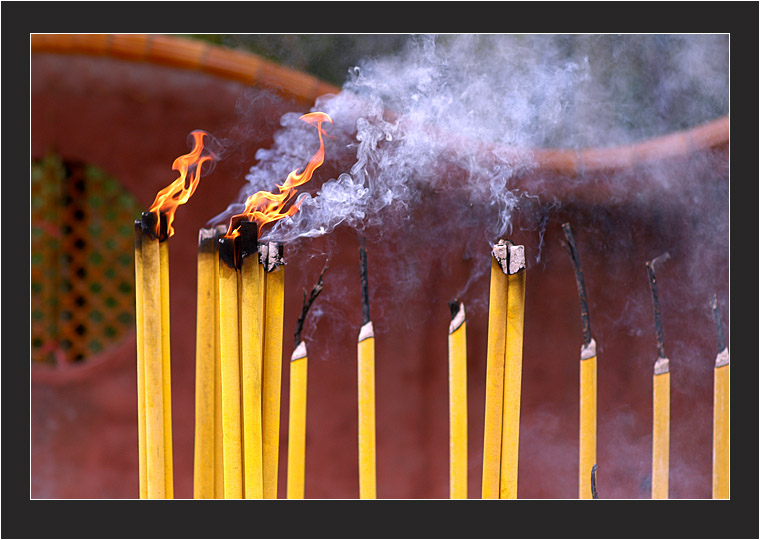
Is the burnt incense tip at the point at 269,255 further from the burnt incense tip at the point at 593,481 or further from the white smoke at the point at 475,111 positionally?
the burnt incense tip at the point at 593,481

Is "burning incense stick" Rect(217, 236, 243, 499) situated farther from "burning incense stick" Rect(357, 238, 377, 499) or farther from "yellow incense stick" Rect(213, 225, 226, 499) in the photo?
"burning incense stick" Rect(357, 238, 377, 499)

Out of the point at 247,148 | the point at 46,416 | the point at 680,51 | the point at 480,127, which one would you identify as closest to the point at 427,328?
the point at 480,127

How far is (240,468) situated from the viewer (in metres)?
0.89

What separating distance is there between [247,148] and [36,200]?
513mm

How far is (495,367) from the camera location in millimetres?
934

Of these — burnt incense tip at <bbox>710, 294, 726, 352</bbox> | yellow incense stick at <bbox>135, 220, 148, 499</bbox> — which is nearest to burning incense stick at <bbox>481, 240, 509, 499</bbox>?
yellow incense stick at <bbox>135, 220, 148, 499</bbox>

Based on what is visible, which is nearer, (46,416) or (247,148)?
(247,148)

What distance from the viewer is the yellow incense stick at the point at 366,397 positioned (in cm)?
104

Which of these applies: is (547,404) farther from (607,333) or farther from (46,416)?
(46,416)

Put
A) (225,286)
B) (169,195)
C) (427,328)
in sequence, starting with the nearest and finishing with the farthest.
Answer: (225,286) → (169,195) → (427,328)

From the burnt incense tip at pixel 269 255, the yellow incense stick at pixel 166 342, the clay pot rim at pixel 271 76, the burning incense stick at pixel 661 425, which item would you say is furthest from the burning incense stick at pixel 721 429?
the yellow incense stick at pixel 166 342

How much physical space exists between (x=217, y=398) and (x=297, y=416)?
0.18 meters

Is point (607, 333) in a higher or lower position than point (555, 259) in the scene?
lower

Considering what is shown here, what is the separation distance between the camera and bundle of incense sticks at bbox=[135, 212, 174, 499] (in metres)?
0.88
